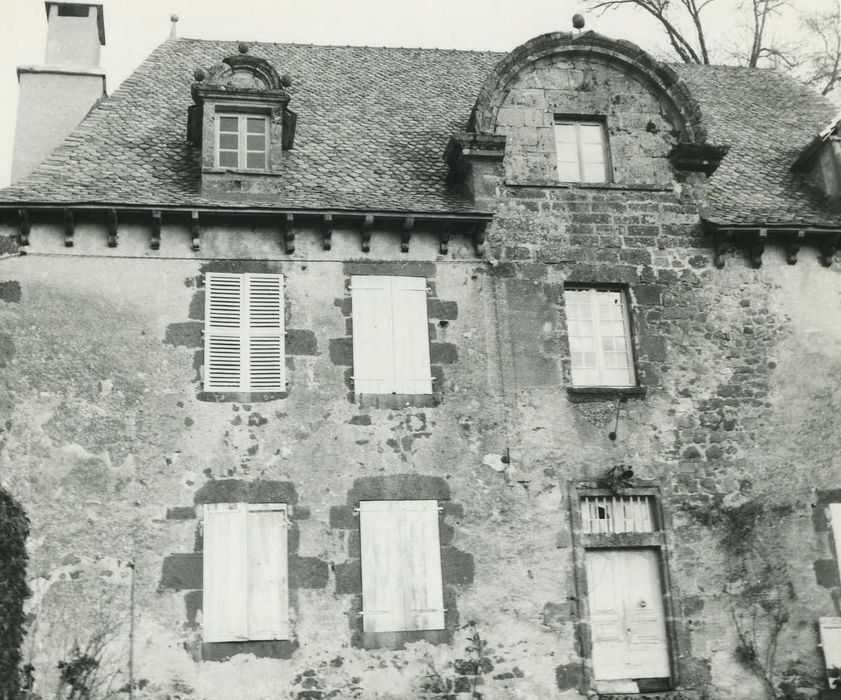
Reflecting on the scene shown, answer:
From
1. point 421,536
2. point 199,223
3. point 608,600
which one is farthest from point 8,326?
point 608,600

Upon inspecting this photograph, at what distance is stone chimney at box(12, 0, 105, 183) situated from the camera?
16.0 metres

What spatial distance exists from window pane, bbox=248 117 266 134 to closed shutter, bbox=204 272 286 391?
2.27 metres

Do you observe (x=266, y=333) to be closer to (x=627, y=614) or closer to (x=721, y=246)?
(x=627, y=614)

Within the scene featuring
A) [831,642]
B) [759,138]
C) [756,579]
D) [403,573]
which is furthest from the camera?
[759,138]

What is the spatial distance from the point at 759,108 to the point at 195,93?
10.0m

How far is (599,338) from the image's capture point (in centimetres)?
1397

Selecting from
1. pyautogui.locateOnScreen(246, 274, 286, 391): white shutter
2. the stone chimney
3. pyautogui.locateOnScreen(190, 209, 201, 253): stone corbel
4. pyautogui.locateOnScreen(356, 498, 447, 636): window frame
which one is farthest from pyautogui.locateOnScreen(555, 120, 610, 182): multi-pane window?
the stone chimney

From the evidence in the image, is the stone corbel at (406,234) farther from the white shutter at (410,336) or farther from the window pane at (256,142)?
the window pane at (256,142)

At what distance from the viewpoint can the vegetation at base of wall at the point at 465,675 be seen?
A: 39.8 ft

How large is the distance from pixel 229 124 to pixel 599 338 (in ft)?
18.8

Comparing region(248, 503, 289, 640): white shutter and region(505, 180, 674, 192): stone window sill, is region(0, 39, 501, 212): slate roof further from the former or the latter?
region(248, 503, 289, 640): white shutter

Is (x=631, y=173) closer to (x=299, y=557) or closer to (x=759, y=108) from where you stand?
(x=759, y=108)

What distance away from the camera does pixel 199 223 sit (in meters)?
13.4

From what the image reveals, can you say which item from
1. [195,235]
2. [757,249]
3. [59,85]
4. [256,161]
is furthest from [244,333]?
[757,249]
